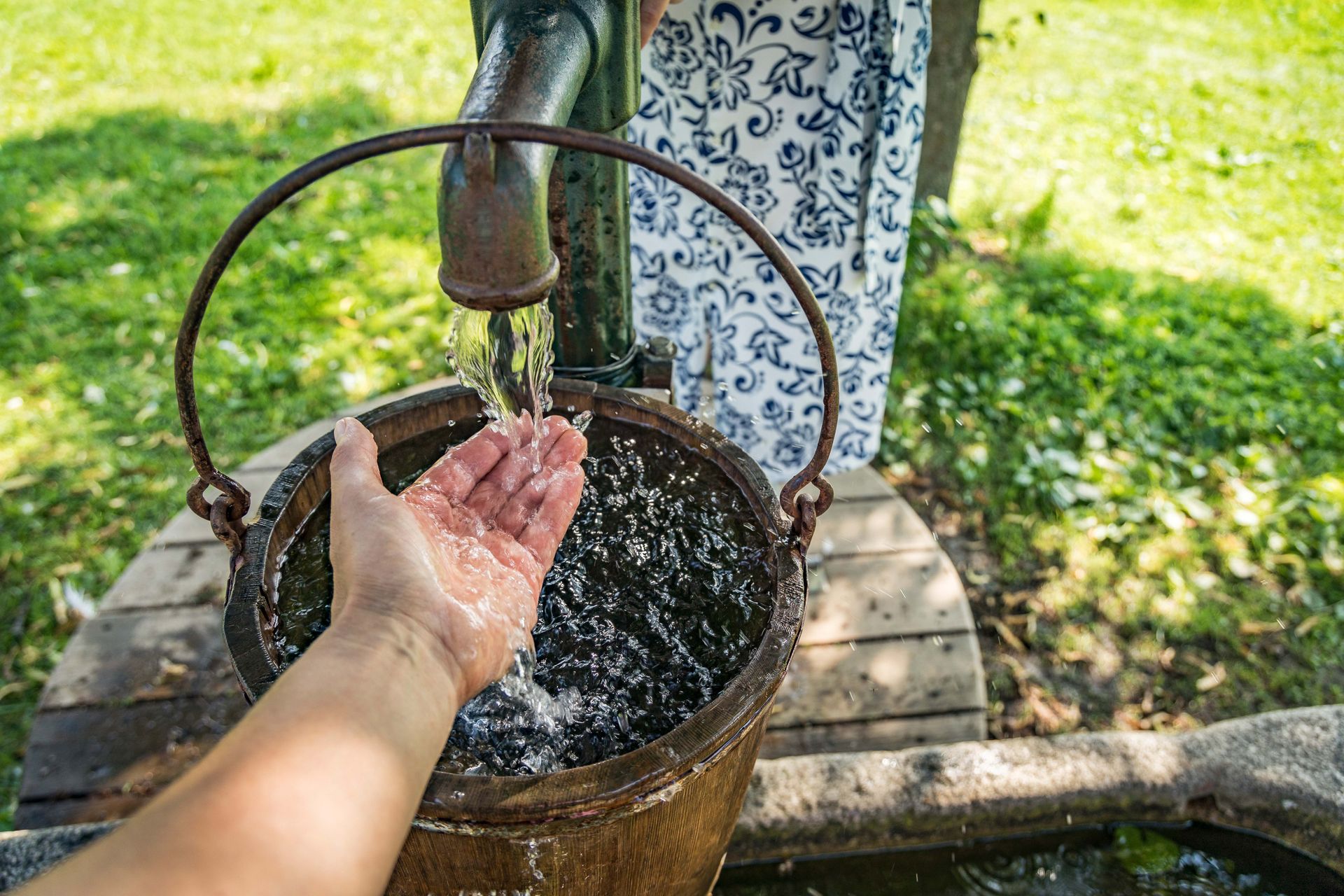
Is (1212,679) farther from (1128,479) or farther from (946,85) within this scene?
(946,85)

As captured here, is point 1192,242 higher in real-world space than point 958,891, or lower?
higher

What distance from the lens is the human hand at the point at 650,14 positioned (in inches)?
70.4

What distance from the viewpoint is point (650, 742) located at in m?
1.17

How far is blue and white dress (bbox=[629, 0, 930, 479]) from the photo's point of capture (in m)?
1.99

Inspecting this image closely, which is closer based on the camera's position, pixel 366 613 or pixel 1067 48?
pixel 366 613

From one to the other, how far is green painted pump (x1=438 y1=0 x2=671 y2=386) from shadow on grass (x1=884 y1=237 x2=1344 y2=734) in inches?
66.2

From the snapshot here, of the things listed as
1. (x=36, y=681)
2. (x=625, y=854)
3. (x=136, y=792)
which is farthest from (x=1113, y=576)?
(x=36, y=681)

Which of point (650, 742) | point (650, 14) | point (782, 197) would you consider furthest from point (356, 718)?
point (782, 197)

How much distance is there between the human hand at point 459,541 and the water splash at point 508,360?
3 cm

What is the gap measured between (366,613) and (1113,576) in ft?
8.08

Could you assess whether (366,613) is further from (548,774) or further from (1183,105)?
(1183,105)

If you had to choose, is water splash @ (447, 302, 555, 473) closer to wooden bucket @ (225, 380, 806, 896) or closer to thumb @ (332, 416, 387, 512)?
thumb @ (332, 416, 387, 512)

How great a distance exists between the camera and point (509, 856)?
1074mm

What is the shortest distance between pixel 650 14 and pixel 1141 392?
2.58m
